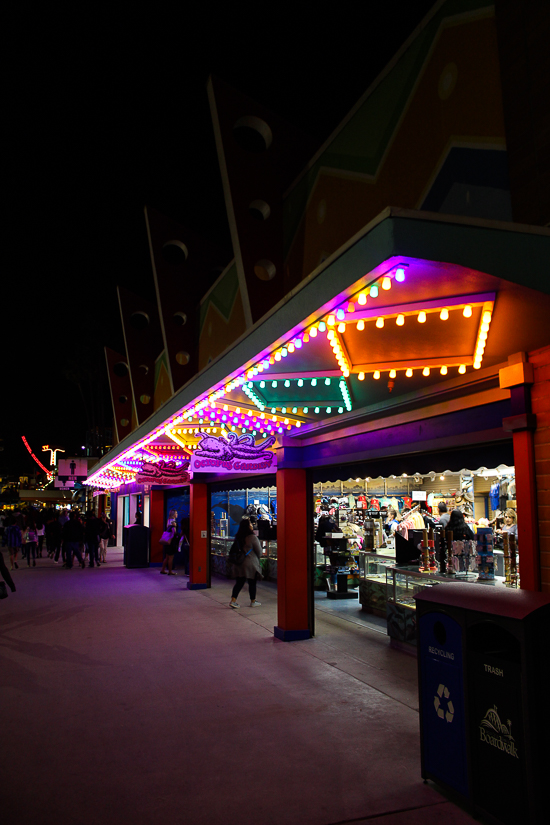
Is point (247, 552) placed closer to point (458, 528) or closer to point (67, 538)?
point (458, 528)

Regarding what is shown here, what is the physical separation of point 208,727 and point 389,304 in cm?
417

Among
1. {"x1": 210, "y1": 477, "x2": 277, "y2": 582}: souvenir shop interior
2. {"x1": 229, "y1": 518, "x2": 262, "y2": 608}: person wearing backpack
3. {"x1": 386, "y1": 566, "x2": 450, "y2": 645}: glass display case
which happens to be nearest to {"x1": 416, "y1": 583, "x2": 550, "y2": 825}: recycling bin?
{"x1": 386, "y1": 566, "x2": 450, "y2": 645}: glass display case

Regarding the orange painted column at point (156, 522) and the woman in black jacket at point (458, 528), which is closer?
the woman in black jacket at point (458, 528)

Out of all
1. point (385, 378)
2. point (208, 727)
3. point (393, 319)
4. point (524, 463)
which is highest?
point (393, 319)

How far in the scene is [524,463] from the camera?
461 centimetres

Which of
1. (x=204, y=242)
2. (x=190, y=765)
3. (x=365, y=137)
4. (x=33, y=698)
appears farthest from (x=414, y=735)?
(x=204, y=242)

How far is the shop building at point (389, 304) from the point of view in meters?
3.19

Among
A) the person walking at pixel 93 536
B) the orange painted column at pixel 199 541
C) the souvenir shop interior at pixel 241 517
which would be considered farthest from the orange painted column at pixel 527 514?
the person walking at pixel 93 536

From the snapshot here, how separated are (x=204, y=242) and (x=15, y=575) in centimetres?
1233

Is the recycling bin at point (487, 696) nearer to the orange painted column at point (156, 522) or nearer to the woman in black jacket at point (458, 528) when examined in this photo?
the woman in black jacket at point (458, 528)

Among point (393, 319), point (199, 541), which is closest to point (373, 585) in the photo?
point (199, 541)

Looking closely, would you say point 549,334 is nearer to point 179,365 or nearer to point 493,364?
point 493,364

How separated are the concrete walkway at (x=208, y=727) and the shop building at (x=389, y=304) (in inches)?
67.7

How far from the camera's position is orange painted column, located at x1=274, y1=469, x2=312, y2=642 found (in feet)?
28.3
